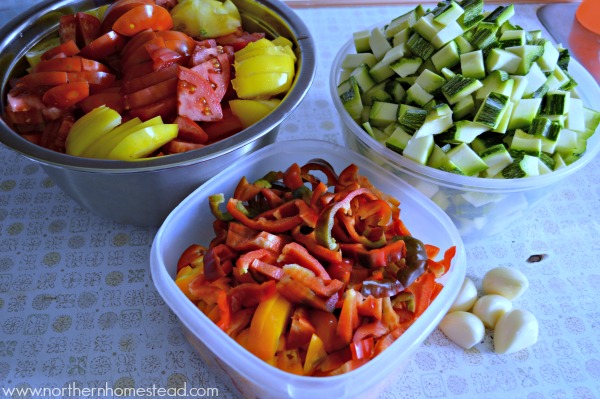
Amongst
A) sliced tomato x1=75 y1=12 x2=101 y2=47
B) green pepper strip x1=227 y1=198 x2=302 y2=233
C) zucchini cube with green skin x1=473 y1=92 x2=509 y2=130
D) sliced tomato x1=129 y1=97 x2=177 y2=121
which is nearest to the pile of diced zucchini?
zucchini cube with green skin x1=473 y1=92 x2=509 y2=130

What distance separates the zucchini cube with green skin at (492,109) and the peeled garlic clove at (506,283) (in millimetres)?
329

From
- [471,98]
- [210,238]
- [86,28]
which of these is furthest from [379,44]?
[86,28]

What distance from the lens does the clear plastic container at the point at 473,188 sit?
3.95 feet

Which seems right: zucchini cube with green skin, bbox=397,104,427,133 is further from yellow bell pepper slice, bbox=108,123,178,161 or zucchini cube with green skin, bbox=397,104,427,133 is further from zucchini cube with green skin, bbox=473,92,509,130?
yellow bell pepper slice, bbox=108,123,178,161

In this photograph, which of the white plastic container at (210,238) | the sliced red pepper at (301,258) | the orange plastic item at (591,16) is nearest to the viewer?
the white plastic container at (210,238)

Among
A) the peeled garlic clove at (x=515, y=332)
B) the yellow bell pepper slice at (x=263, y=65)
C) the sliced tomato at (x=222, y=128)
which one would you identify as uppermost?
the yellow bell pepper slice at (x=263, y=65)

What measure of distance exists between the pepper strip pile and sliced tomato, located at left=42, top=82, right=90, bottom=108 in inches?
16.2

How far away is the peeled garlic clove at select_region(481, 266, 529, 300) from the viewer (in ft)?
4.01

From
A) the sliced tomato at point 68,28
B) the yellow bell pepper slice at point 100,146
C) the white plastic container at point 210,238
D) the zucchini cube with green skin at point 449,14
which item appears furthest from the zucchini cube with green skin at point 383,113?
the sliced tomato at point 68,28

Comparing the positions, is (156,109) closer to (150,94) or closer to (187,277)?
(150,94)

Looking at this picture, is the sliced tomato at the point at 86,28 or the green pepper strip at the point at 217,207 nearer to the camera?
the green pepper strip at the point at 217,207

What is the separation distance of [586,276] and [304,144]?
0.75 m

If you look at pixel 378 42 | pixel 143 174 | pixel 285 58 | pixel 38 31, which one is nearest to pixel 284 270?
pixel 143 174

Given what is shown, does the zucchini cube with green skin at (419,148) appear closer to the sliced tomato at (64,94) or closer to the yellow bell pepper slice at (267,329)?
the yellow bell pepper slice at (267,329)
